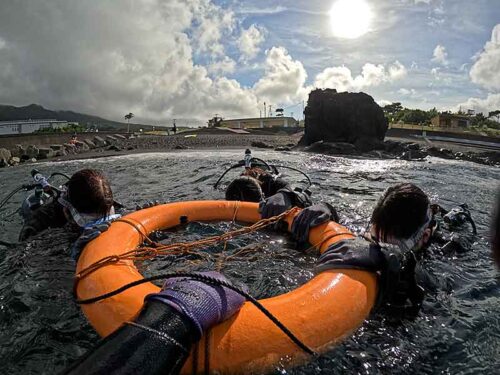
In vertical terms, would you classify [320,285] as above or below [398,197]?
below

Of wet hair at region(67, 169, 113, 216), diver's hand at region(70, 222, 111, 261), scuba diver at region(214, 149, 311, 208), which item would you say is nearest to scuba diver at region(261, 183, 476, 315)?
scuba diver at region(214, 149, 311, 208)

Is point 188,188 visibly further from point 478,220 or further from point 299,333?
point 299,333

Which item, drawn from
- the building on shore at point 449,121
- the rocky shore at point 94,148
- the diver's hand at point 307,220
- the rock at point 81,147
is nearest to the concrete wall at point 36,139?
the rocky shore at point 94,148

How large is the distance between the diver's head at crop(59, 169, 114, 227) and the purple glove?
2.05 m

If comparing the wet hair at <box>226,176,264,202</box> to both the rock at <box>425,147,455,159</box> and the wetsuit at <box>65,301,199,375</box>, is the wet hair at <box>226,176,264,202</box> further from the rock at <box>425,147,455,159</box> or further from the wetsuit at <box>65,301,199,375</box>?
the rock at <box>425,147,455,159</box>

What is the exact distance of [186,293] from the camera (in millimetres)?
2150

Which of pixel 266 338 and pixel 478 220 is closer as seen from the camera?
pixel 266 338

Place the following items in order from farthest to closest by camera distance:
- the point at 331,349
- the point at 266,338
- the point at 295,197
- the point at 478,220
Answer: the point at 478,220 → the point at 295,197 → the point at 331,349 → the point at 266,338

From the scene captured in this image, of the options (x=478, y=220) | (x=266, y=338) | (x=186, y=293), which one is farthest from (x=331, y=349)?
(x=478, y=220)

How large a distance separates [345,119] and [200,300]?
2745 centimetres

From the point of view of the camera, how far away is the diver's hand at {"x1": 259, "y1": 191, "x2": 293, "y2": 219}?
5.08m

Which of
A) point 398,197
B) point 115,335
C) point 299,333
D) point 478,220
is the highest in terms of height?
point 398,197

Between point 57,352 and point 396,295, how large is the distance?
2598mm

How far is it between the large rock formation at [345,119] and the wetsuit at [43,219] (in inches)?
947
